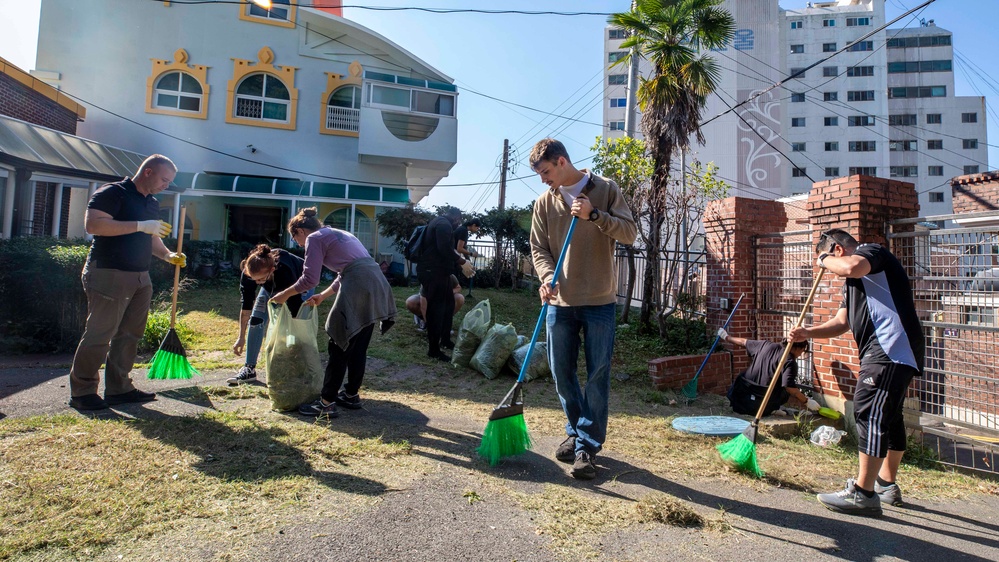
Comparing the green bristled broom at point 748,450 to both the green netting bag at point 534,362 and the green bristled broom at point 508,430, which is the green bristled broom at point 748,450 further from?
the green netting bag at point 534,362

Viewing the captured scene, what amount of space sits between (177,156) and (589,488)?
18.9 meters

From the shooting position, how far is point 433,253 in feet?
21.7

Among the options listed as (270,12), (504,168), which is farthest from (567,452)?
(504,168)

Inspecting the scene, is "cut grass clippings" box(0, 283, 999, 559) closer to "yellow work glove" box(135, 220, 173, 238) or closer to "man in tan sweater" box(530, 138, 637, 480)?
"man in tan sweater" box(530, 138, 637, 480)

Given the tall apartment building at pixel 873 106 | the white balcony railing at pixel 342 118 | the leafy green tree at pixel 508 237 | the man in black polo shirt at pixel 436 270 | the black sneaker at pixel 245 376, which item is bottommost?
the black sneaker at pixel 245 376

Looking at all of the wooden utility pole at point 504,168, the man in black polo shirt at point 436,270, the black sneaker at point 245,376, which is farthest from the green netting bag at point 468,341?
the wooden utility pole at point 504,168

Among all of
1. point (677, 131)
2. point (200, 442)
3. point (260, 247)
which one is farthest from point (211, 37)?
point (200, 442)

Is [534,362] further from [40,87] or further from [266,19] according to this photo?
[266,19]

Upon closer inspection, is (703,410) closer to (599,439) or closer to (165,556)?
(599,439)

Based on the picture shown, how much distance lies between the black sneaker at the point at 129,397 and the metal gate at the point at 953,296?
19.6 feet

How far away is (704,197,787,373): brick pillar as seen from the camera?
6.75m

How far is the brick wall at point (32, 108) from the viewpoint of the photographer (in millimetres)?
12609

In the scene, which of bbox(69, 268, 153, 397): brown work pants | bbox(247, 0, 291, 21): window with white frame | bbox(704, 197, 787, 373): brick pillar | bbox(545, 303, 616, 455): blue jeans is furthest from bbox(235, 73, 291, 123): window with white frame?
bbox(545, 303, 616, 455): blue jeans

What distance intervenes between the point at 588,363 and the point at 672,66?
8.03 meters
